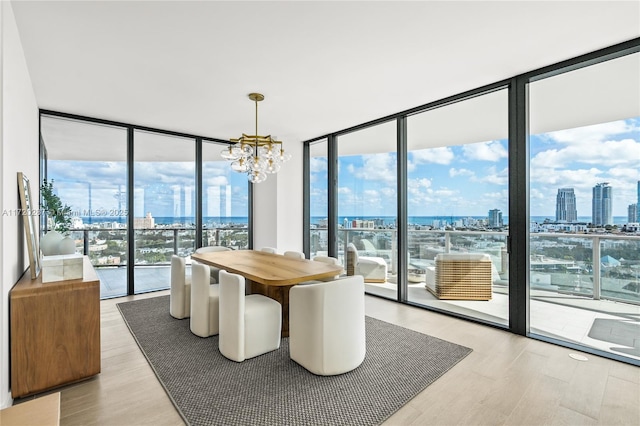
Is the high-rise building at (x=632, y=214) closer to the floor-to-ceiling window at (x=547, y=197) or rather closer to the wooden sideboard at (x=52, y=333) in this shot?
the floor-to-ceiling window at (x=547, y=197)

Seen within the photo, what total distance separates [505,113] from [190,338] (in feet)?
13.7

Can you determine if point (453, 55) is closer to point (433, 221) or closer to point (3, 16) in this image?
point (433, 221)

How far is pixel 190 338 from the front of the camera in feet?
10.6

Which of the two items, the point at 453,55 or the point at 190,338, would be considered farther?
the point at 190,338

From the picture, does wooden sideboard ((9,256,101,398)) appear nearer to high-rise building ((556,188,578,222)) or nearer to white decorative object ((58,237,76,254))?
white decorative object ((58,237,76,254))

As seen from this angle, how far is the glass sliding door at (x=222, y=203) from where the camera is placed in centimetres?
584

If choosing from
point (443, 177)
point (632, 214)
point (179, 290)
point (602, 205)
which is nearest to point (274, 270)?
point (179, 290)

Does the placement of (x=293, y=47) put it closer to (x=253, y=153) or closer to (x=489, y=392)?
(x=253, y=153)

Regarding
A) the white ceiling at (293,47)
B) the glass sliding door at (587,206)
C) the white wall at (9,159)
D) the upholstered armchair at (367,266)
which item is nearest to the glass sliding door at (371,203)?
the upholstered armchair at (367,266)

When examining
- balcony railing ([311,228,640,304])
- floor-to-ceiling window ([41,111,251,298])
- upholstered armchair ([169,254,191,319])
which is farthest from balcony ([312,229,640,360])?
floor-to-ceiling window ([41,111,251,298])

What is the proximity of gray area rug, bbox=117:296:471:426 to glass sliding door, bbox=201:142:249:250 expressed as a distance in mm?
2713

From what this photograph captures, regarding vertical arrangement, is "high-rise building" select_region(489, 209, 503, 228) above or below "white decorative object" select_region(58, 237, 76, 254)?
above

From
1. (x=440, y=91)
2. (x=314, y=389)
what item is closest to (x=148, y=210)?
(x=314, y=389)

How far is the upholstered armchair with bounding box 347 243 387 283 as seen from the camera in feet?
16.4
